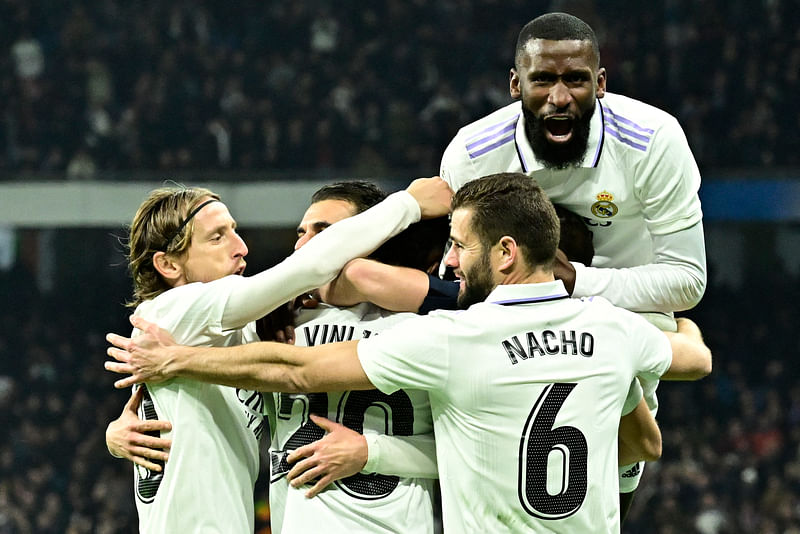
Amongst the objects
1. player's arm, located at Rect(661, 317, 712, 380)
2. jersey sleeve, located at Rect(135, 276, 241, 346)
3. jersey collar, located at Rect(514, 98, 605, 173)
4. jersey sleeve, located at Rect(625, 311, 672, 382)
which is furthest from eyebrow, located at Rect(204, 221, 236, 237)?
player's arm, located at Rect(661, 317, 712, 380)

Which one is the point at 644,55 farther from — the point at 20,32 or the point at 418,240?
the point at 418,240

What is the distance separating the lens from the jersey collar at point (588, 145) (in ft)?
10.5

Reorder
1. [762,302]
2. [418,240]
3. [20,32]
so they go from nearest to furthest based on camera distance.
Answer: [418,240] < [762,302] < [20,32]

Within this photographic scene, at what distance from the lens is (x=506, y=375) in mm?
2506

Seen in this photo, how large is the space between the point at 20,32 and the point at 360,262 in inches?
469

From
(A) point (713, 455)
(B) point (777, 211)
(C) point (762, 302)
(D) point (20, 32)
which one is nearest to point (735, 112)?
(B) point (777, 211)

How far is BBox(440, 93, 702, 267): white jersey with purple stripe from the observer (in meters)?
3.14

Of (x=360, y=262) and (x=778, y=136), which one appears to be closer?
(x=360, y=262)

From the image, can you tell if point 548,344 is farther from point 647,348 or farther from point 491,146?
point 491,146

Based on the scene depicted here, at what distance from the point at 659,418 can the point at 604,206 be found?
8175 mm

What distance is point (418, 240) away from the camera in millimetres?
2967

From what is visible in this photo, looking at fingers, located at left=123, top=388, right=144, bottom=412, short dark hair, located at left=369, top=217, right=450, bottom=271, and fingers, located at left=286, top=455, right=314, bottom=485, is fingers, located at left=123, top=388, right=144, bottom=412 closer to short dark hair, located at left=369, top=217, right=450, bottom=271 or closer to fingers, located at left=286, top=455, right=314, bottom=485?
fingers, located at left=286, top=455, right=314, bottom=485

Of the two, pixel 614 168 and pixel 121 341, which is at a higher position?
pixel 614 168

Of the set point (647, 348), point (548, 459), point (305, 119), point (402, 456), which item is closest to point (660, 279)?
point (647, 348)
